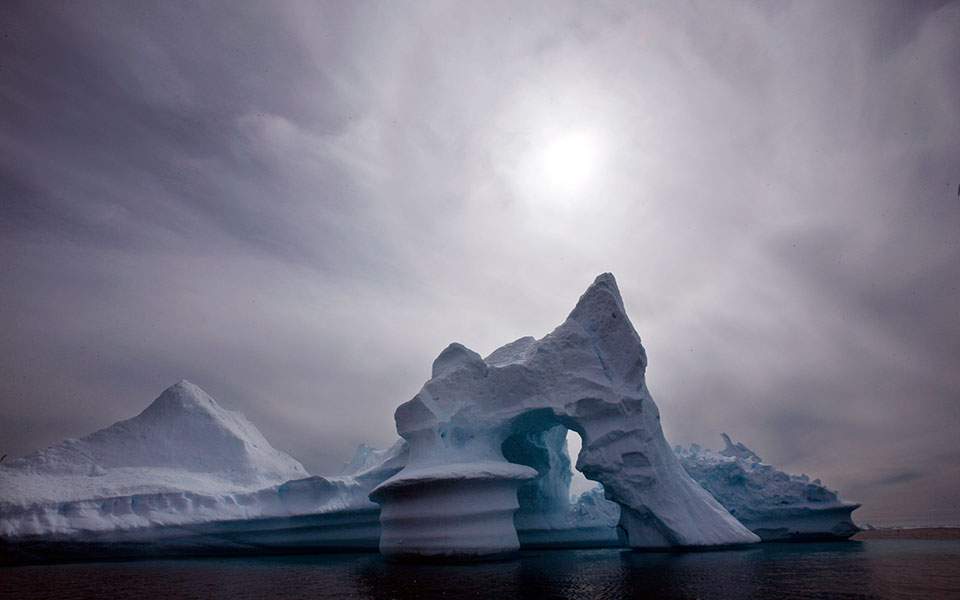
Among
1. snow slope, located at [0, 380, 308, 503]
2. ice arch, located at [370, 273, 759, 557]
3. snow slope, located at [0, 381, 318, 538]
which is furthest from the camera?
snow slope, located at [0, 380, 308, 503]

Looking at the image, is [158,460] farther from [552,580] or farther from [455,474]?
[552,580]

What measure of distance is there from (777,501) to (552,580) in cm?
1572

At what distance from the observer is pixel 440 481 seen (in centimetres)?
1216

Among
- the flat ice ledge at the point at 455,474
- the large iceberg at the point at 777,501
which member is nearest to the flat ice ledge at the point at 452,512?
the flat ice ledge at the point at 455,474

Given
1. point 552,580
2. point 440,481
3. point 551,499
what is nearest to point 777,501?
point 551,499

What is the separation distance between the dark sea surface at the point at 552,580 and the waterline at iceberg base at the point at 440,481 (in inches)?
61.2

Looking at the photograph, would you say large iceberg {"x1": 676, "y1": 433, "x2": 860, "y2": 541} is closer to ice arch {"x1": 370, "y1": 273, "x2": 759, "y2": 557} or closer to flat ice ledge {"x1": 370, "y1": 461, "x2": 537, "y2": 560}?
ice arch {"x1": 370, "y1": 273, "x2": 759, "y2": 557}

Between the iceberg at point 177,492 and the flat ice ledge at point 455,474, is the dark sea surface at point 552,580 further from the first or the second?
the iceberg at point 177,492

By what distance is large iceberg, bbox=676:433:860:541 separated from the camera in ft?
66.2

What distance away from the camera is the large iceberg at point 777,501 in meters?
20.2

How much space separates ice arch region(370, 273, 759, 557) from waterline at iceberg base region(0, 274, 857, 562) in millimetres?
36

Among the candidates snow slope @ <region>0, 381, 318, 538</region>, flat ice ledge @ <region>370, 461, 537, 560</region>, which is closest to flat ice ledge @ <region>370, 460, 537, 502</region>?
flat ice ledge @ <region>370, 461, 537, 560</region>

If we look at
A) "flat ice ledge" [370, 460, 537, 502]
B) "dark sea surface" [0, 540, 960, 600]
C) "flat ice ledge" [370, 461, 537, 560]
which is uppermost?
"flat ice ledge" [370, 460, 537, 502]

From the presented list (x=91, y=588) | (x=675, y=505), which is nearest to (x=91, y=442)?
(x=91, y=588)
